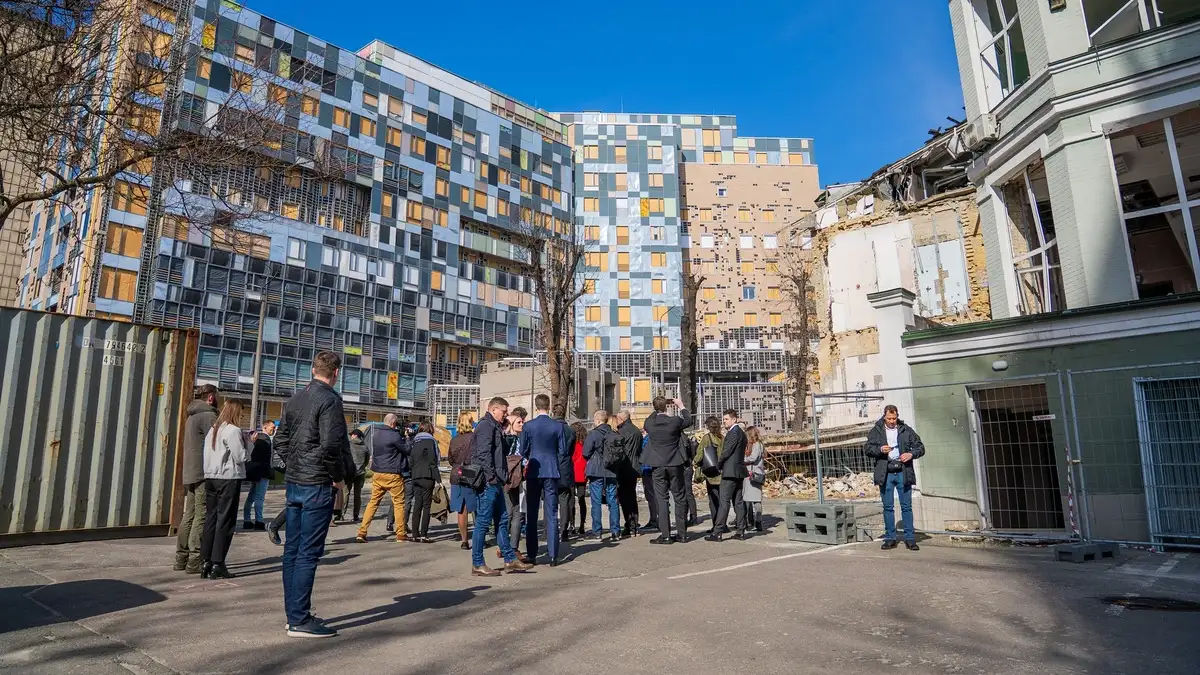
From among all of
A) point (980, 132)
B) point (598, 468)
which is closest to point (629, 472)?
point (598, 468)

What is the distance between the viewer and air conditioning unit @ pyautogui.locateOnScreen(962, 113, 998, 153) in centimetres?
1430

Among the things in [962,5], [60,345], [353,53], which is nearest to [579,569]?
[60,345]

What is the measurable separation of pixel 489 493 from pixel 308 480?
283 cm

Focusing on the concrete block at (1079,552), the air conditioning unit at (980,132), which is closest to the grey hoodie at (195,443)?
the concrete block at (1079,552)

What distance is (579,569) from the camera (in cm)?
850

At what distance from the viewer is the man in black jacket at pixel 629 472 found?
11.5 metres

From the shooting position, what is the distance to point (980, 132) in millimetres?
14492

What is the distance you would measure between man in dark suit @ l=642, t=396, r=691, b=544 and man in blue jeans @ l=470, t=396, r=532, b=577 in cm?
303

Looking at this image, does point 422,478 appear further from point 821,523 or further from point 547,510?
point 821,523

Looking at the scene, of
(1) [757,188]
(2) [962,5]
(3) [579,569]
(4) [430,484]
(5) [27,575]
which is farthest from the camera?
(1) [757,188]

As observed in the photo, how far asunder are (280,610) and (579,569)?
11.6 feet

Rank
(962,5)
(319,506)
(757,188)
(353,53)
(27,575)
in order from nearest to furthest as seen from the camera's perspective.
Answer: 1. (319,506)
2. (27,575)
3. (962,5)
4. (353,53)
5. (757,188)

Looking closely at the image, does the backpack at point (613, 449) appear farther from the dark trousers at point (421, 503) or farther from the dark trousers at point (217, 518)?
the dark trousers at point (217, 518)

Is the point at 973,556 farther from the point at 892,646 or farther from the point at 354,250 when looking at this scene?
the point at 354,250
